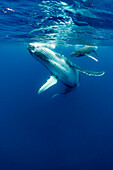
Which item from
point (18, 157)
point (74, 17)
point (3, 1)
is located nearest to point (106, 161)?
point (18, 157)

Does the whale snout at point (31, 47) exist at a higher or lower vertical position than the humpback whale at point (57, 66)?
higher

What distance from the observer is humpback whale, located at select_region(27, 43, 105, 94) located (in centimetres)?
295

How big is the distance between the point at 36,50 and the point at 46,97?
95.9 feet

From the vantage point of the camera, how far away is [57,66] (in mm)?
3162

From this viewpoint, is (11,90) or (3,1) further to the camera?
(11,90)

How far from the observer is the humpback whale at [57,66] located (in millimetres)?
2950

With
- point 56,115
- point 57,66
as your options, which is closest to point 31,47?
point 57,66

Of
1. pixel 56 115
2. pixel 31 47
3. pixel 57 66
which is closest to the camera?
pixel 31 47

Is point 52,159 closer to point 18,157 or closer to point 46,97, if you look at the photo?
point 18,157

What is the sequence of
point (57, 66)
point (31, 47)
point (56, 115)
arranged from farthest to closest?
point (56, 115) → point (57, 66) → point (31, 47)

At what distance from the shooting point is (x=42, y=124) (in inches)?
1014

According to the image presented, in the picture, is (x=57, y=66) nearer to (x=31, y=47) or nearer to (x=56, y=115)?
(x=31, y=47)

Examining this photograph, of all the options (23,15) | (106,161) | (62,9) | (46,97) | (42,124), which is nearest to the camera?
(62,9)

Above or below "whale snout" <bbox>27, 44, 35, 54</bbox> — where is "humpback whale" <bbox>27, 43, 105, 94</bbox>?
below
